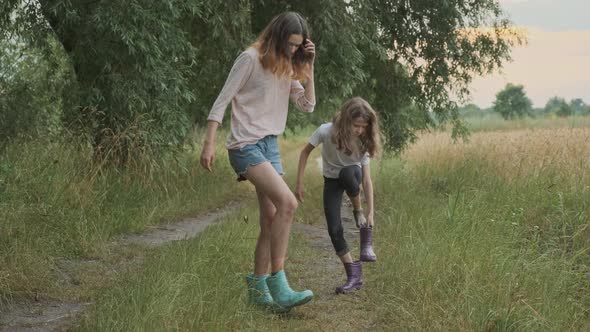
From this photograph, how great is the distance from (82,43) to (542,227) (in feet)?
19.6

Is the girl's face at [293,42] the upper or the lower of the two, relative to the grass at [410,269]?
upper

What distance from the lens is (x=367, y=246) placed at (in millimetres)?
5641

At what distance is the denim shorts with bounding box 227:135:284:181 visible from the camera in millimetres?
4461

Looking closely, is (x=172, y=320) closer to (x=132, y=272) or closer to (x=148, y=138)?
(x=132, y=272)

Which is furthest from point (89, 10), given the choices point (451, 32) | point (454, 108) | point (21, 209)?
point (454, 108)

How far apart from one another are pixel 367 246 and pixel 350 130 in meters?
0.96

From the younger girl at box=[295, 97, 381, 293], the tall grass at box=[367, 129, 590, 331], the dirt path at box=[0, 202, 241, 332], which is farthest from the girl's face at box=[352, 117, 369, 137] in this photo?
the dirt path at box=[0, 202, 241, 332]

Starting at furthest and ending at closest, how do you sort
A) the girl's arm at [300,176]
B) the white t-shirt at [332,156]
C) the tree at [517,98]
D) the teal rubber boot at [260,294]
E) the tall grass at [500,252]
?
1. the tree at [517,98]
2. the white t-shirt at [332,156]
3. the girl's arm at [300,176]
4. the teal rubber boot at [260,294]
5. the tall grass at [500,252]

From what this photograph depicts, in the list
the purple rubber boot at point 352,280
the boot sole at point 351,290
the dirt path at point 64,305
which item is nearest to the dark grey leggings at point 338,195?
the purple rubber boot at point 352,280

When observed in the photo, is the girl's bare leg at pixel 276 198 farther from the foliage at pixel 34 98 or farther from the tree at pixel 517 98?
the tree at pixel 517 98

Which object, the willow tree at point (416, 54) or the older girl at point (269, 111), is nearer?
the older girl at point (269, 111)

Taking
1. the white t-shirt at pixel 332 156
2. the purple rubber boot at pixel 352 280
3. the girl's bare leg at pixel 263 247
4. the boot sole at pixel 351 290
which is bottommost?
the boot sole at pixel 351 290

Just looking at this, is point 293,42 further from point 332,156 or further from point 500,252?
point 500,252

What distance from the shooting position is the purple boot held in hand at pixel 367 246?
5.58m
